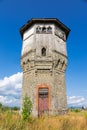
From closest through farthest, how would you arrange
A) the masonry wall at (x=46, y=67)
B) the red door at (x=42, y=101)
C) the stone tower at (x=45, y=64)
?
1. the red door at (x=42, y=101)
2. the stone tower at (x=45, y=64)
3. the masonry wall at (x=46, y=67)

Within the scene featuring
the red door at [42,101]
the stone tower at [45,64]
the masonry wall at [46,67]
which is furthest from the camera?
the masonry wall at [46,67]

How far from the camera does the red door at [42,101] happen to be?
1742cm

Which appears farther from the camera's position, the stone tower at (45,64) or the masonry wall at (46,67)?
the masonry wall at (46,67)

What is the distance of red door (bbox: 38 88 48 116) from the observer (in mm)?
17416

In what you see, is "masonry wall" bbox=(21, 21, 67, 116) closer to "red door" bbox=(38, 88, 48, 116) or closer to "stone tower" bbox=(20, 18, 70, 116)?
"stone tower" bbox=(20, 18, 70, 116)

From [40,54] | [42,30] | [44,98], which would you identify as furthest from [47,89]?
[42,30]

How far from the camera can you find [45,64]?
18719 millimetres

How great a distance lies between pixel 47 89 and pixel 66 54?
5.97 metres

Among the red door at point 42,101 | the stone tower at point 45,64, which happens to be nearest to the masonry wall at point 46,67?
the stone tower at point 45,64

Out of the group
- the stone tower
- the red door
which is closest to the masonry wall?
the stone tower

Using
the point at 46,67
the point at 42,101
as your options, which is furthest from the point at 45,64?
the point at 42,101

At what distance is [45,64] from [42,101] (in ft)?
13.7

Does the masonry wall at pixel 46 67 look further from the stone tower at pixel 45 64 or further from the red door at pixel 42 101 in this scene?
the red door at pixel 42 101

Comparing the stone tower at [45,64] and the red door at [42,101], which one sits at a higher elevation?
the stone tower at [45,64]
